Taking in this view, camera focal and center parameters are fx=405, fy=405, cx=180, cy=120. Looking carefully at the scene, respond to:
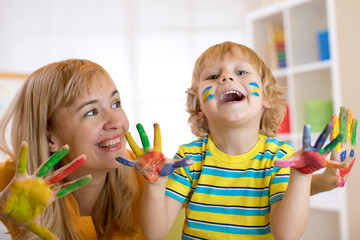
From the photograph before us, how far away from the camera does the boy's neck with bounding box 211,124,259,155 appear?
1.20 meters

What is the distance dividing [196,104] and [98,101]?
34 cm

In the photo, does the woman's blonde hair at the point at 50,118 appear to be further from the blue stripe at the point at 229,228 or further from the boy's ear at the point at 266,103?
the boy's ear at the point at 266,103

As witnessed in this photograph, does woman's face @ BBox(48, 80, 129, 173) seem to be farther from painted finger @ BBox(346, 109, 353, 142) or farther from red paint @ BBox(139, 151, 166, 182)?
painted finger @ BBox(346, 109, 353, 142)

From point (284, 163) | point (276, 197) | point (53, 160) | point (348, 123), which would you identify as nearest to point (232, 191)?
point (276, 197)

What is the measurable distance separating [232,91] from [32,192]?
0.60 m

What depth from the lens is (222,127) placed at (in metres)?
1.20

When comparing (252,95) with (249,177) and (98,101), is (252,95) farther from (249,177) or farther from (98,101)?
(98,101)

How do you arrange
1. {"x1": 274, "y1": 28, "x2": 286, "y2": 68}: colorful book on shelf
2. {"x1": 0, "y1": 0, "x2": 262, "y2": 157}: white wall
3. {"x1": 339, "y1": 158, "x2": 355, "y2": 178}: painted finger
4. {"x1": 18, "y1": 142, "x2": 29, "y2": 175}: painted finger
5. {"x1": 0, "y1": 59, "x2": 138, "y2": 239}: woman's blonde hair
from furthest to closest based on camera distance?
1. {"x1": 274, "y1": 28, "x2": 286, "y2": 68}: colorful book on shelf
2. {"x1": 0, "y1": 0, "x2": 262, "y2": 157}: white wall
3. {"x1": 0, "y1": 59, "x2": 138, "y2": 239}: woman's blonde hair
4. {"x1": 339, "y1": 158, "x2": 355, "y2": 178}: painted finger
5. {"x1": 18, "y1": 142, "x2": 29, "y2": 175}: painted finger

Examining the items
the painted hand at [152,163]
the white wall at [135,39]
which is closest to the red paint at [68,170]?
the painted hand at [152,163]

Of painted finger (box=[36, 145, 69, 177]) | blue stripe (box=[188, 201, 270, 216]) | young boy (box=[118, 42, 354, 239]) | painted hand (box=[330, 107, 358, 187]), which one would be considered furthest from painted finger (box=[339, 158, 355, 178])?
painted finger (box=[36, 145, 69, 177])

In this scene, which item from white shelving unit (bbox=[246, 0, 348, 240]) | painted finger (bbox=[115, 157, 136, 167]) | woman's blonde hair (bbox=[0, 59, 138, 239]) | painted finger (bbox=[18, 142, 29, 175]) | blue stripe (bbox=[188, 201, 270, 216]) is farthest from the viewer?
white shelving unit (bbox=[246, 0, 348, 240])

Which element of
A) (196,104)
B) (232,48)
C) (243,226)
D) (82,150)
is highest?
(232,48)

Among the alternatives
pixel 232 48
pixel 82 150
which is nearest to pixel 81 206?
pixel 82 150

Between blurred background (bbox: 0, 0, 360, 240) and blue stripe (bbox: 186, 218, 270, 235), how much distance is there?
1956 millimetres
